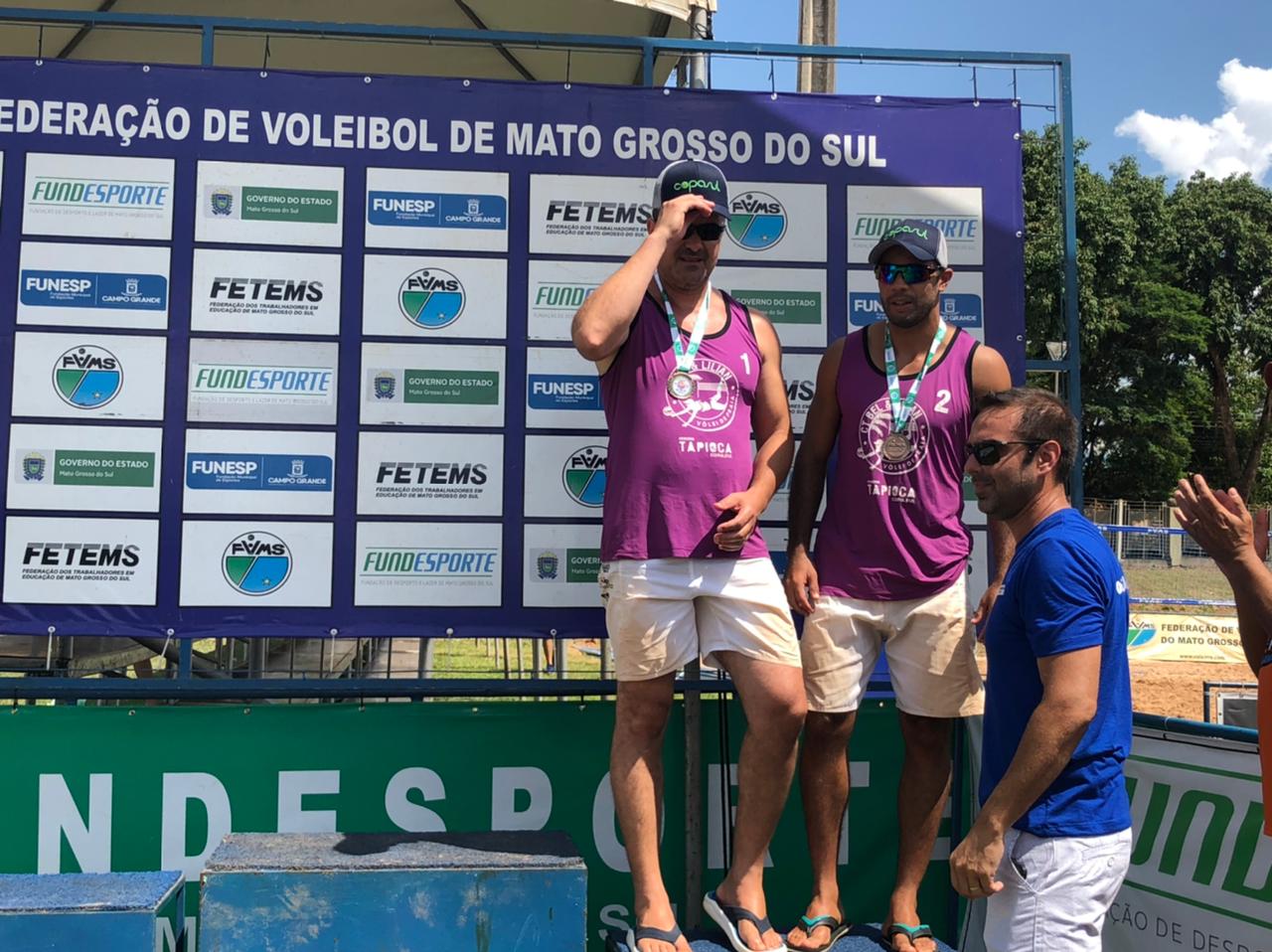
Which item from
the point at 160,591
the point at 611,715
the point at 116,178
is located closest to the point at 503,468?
the point at 611,715

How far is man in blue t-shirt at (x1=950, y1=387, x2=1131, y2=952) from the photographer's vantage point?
2.45 m

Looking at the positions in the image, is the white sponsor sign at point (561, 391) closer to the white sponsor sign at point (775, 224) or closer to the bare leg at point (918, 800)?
the white sponsor sign at point (775, 224)

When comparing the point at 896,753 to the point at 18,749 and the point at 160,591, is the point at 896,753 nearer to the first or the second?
the point at 160,591

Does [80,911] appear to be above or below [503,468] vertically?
below

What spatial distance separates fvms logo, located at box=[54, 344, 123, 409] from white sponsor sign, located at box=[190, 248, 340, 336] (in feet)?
1.07

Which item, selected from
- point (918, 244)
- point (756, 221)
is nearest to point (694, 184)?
point (918, 244)

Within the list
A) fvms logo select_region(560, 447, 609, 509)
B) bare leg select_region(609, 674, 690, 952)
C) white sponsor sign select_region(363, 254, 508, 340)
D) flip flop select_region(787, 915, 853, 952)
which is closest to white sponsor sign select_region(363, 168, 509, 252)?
white sponsor sign select_region(363, 254, 508, 340)

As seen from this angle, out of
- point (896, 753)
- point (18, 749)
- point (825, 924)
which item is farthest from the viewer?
point (896, 753)

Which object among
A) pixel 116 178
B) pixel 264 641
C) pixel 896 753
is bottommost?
pixel 896 753

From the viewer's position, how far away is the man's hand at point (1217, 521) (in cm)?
262

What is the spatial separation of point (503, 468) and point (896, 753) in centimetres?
178

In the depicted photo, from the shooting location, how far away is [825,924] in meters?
3.33

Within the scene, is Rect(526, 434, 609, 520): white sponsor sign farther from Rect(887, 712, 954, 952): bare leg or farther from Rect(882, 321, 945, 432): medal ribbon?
Rect(887, 712, 954, 952): bare leg

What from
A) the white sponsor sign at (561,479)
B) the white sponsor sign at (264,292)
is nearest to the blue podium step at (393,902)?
the white sponsor sign at (561,479)
